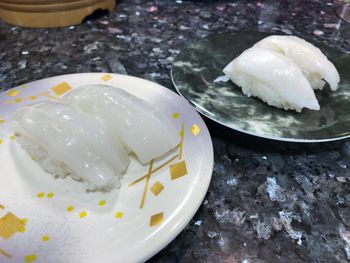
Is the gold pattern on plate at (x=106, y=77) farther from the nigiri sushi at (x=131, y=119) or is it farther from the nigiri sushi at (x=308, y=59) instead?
the nigiri sushi at (x=308, y=59)

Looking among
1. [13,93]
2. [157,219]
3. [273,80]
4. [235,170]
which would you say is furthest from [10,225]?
[273,80]

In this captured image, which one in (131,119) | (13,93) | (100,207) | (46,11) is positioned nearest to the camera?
(100,207)

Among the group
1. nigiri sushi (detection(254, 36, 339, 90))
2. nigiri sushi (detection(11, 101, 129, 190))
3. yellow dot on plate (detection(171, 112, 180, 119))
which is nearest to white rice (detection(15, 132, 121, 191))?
nigiri sushi (detection(11, 101, 129, 190))

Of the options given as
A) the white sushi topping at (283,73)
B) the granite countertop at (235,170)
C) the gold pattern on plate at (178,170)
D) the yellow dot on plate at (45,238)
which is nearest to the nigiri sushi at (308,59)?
the white sushi topping at (283,73)

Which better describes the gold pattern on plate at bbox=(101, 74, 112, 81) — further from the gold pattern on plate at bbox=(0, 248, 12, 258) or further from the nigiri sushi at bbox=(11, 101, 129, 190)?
the gold pattern on plate at bbox=(0, 248, 12, 258)

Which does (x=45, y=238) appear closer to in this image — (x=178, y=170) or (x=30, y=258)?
(x=30, y=258)

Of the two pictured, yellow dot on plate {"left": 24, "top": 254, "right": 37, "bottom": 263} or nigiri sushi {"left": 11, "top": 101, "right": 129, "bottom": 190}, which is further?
nigiri sushi {"left": 11, "top": 101, "right": 129, "bottom": 190}

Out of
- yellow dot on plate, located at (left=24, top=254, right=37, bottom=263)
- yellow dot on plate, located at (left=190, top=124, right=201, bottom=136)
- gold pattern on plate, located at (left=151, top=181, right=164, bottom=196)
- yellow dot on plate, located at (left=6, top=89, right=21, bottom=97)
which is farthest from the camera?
yellow dot on plate, located at (left=6, top=89, right=21, bottom=97)
